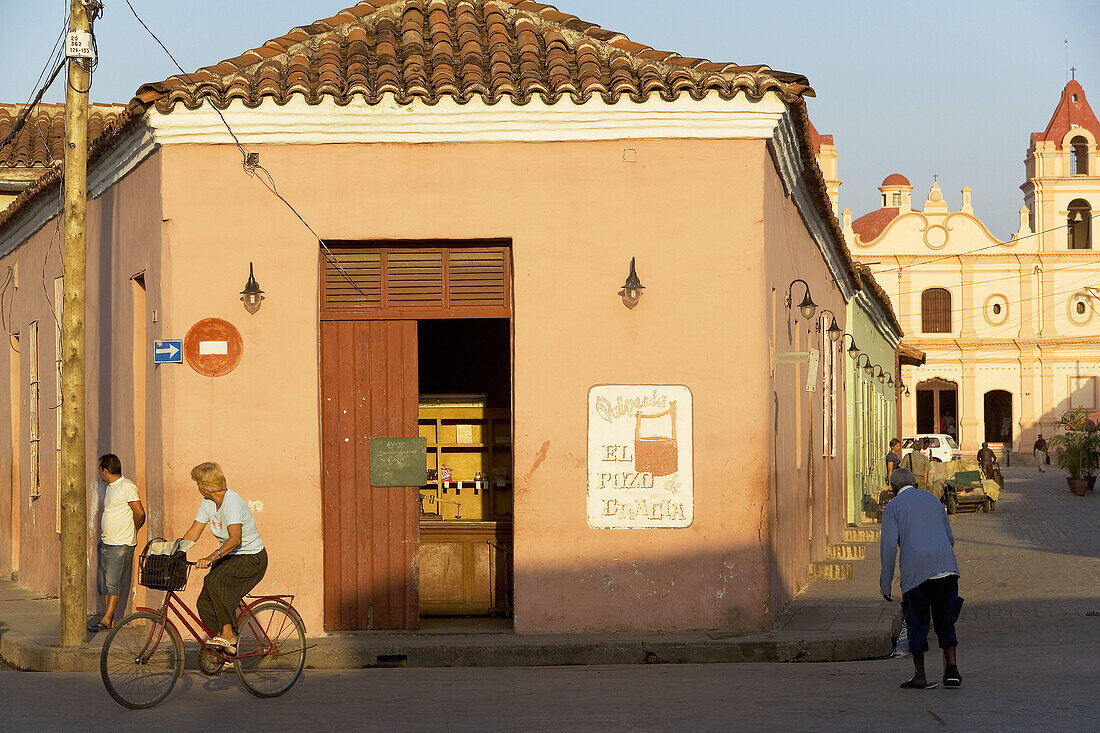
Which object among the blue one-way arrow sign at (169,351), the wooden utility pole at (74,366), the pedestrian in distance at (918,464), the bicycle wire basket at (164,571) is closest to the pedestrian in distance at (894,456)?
the pedestrian in distance at (918,464)

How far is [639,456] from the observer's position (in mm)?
11320

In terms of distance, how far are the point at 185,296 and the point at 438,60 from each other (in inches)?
111

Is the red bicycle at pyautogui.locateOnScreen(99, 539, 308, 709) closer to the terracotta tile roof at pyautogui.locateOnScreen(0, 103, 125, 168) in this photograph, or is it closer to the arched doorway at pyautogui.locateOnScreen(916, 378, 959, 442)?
the terracotta tile roof at pyautogui.locateOnScreen(0, 103, 125, 168)

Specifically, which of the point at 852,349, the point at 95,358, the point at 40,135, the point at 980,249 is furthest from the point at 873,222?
the point at 95,358

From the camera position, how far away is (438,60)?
11.6 metres

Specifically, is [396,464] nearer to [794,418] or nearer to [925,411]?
[794,418]

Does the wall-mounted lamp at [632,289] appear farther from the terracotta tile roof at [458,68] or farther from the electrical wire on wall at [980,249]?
the electrical wire on wall at [980,249]

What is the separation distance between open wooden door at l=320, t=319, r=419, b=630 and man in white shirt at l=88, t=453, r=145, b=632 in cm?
181

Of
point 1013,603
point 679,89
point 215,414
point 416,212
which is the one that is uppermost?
point 679,89

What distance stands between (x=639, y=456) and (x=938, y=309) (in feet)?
175

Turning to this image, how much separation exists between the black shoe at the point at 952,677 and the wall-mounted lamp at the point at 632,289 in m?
3.79

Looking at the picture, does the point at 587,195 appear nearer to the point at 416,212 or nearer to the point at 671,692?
the point at 416,212

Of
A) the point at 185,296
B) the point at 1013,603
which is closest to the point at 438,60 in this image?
the point at 185,296

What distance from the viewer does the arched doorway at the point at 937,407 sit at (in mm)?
61719
